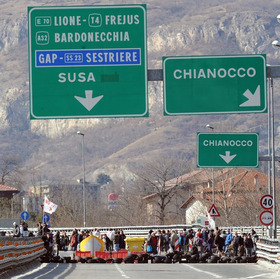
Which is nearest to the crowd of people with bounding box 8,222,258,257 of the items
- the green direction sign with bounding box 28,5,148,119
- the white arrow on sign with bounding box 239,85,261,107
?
the green direction sign with bounding box 28,5,148,119

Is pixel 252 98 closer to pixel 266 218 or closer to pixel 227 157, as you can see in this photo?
pixel 266 218

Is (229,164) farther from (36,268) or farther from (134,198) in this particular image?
(134,198)

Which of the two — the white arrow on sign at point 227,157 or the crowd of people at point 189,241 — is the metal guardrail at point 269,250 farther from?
the crowd of people at point 189,241

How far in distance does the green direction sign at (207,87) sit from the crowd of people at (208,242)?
23.2m

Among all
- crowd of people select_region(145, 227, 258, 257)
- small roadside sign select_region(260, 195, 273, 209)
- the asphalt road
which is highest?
small roadside sign select_region(260, 195, 273, 209)

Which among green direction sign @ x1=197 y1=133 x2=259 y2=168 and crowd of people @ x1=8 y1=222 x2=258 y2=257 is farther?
crowd of people @ x1=8 y1=222 x2=258 y2=257

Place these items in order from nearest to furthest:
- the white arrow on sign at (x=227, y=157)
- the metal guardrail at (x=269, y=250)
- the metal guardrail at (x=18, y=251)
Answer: the metal guardrail at (x=18, y=251), the metal guardrail at (x=269, y=250), the white arrow on sign at (x=227, y=157)

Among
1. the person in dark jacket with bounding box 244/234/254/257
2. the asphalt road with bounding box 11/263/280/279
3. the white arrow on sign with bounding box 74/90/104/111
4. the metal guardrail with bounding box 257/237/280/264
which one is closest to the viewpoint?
the white arrow on sign with bounding box 74/90/104/111

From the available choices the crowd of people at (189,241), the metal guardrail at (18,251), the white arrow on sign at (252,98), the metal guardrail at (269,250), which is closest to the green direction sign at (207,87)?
the white arrow on sign at (252,98)

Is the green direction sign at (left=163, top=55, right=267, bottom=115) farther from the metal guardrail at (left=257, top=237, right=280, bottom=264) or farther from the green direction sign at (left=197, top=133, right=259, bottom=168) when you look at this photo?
the green direction sign at (left=197, top=133, right=259, bottom=168)

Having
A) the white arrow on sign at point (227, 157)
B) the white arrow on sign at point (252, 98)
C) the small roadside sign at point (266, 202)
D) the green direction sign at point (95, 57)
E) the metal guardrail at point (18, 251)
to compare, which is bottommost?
the metal guardrail at point (18, 251)

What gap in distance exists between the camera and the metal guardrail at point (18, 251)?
1281 inches

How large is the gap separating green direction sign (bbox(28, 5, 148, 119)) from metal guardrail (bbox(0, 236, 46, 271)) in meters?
6.42

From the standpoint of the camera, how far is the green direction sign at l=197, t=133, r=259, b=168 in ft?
152
